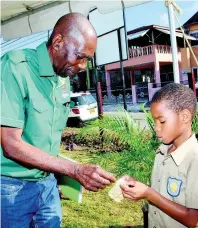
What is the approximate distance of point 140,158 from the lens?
11.9 feet

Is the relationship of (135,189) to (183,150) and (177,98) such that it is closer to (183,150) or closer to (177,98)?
Result: (183,150)

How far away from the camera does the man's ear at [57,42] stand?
184cm

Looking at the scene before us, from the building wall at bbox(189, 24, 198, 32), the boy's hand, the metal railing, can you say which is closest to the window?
the building wall at bbox(189, 24, 198, 32)

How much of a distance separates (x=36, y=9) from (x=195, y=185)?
4.05 meters

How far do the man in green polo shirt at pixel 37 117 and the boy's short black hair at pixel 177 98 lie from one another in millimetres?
514

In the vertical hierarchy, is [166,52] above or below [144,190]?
above

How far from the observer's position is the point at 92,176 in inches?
63.2

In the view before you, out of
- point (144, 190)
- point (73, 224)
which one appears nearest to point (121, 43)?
point (73, 224)

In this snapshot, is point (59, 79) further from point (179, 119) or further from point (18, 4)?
point (18, 4)

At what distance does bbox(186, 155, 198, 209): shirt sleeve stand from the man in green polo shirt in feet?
1.35

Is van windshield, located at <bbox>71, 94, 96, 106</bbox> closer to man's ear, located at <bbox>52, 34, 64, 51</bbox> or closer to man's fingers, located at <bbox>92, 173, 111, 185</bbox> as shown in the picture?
man's ear, located at <bbox>52, 34, 64, 51</bbox>

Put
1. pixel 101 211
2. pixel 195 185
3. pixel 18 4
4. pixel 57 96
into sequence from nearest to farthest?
pixel 195 185
pixel 57 96
pixel 101 211
pixel 18 4

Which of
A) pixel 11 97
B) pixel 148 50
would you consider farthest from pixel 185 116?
pixel 148 50

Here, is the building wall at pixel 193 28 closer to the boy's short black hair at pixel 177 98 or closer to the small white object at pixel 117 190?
the boy's short black hair at pixel 177 98
